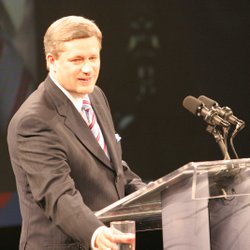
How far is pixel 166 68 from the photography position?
5.73 m

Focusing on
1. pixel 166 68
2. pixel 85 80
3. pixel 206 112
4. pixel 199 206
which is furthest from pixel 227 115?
pixel 166 68

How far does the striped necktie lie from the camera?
3129 mm

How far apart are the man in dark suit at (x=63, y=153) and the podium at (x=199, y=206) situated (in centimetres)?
18

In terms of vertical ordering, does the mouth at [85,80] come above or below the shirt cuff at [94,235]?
above

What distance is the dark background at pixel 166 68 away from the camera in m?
5.57

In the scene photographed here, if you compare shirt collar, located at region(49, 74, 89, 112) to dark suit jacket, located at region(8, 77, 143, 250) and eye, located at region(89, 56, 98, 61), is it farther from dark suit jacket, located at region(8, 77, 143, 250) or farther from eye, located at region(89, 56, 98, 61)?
eye, located at region(89, 56, 98, 61)

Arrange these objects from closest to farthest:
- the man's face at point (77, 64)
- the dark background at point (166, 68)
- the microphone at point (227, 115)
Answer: the microphone at point (227, 115)
the man's face at point (77, 64)
the dark background at point (166, 68)

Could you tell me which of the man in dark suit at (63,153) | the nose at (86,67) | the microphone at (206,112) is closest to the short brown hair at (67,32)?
the man in dark suit at (63,153)

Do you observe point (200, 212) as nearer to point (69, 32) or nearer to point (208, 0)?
point (69, 32)

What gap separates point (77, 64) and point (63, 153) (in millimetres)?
373

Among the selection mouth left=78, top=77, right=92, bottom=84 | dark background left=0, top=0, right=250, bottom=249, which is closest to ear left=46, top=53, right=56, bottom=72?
mouth left=78, top=77, right=92, bottom=84

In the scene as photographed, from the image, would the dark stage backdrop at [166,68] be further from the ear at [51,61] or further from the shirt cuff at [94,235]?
the shirt cuff at [94,235]

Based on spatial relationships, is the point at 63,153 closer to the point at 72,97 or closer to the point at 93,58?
the point at 72,97

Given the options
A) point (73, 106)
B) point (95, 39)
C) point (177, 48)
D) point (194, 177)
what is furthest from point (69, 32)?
point (177, 48)
